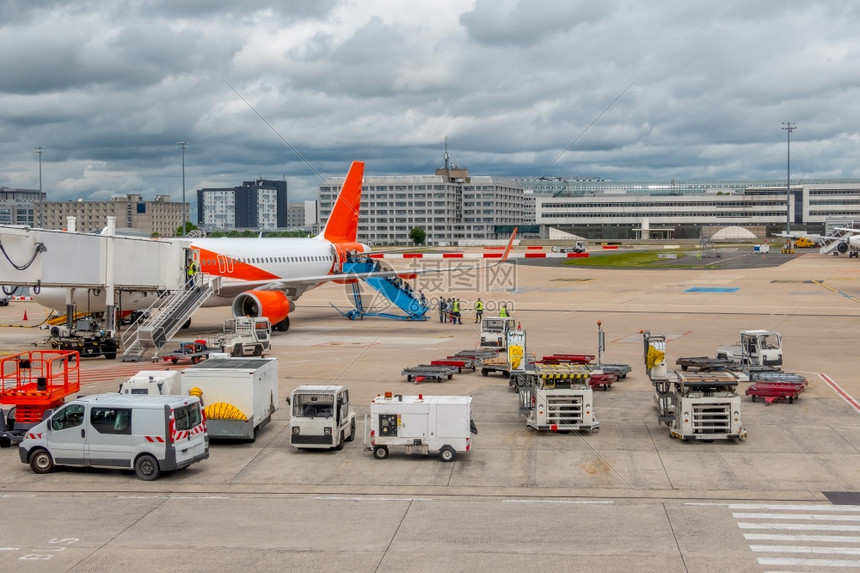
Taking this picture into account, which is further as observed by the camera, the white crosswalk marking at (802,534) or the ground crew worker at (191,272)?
the ground crew worker at (191,272)

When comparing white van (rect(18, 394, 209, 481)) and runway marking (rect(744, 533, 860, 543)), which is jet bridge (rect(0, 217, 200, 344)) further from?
runway marking (rect(744, 533, 860, 543))

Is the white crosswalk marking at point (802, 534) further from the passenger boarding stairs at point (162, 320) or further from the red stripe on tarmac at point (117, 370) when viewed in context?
the passenger boarding stairs at point (162, 320)

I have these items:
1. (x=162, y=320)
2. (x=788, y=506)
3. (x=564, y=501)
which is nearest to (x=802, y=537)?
(x=788, y=506)

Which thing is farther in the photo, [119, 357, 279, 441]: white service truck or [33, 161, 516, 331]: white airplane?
[33, 161, 516, 331]: white airplane

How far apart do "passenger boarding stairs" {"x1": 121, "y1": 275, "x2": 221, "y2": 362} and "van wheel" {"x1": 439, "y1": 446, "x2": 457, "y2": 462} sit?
21265mm

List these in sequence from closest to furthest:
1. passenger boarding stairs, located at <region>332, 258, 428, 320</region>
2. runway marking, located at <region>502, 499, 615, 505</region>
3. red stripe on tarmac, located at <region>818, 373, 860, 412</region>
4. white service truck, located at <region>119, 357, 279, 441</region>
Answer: runway marking, located at <region>502, 499, 615, 505</region> → white service truck, located at <region>119, 357, 279, 441</region> → red stripe on tarmac, located at <region>818, 373, 860, 412</region> → passenger boarding stairs, located at <region>332, 258, 428, 320</region>

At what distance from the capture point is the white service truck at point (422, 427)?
77.0ft

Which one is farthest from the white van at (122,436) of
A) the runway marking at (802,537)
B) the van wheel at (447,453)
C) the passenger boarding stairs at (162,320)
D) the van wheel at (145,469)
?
the passenger boarding stairs at (162,320)

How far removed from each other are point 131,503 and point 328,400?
21.1 ft

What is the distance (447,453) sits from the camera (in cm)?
2342

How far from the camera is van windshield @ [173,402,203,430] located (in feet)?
71.7

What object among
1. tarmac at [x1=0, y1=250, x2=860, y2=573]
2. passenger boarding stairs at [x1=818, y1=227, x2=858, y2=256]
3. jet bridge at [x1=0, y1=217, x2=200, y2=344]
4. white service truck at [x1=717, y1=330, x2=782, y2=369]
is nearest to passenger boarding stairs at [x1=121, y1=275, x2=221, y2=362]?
jet bridge at [x1=0, y1=217, x2=200, y2=344]

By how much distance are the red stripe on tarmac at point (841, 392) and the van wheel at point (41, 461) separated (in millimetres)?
24290

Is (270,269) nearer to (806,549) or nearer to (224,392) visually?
(224,392)
